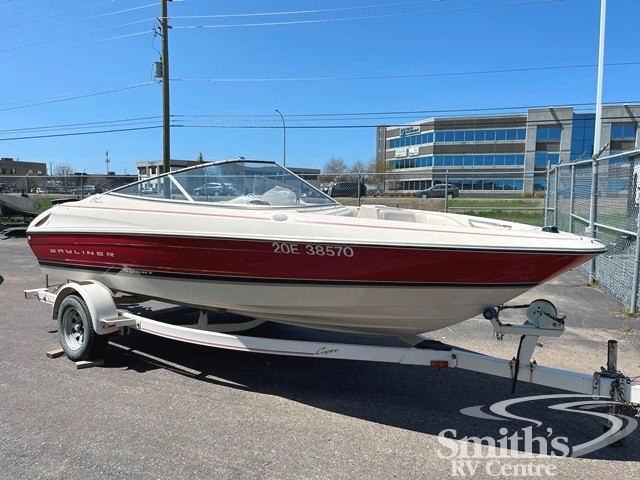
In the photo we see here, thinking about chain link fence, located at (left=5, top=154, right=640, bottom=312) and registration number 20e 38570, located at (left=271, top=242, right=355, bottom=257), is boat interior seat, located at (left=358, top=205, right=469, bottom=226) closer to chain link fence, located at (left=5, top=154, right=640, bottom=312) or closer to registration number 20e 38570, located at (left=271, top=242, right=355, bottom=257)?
registration number 20e 38570, located at (left=271, top=242, right=355, bottom=257)

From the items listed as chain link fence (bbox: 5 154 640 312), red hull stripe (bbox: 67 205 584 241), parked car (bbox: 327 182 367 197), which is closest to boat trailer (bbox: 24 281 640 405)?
red hull stripe (bbox: 67 205 584 241)

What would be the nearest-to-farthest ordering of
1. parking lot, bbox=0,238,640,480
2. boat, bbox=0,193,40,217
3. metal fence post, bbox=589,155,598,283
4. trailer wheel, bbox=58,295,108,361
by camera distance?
1. parking lot, bbox=0,238,640,480
2. trailer wheel, bbox=58,295,108,361
3. metal fence post, bbox=589,155,598,283
4. boat, bbox=0,193,40,217

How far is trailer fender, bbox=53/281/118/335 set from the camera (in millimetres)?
4340

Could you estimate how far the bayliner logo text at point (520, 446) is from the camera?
2.94 m

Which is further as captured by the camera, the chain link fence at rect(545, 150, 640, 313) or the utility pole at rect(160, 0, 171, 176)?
the utility pole at rect(160, 0, 171, 176)

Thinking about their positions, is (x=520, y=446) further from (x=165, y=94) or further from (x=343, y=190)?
(x=165, y=94)

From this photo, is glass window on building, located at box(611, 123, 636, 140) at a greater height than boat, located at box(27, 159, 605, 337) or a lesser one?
greater

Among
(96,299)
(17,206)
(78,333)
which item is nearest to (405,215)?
(96,299)

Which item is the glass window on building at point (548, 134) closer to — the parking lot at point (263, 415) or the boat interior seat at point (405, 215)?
the parking lot at point (263, 415)

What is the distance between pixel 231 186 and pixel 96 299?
166cm

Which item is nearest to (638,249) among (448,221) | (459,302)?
(448,221)

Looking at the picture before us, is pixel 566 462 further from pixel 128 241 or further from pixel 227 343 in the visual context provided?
pixel 128 241

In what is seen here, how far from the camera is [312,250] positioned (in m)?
3.49

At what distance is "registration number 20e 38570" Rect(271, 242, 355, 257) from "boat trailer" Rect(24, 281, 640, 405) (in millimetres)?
751
